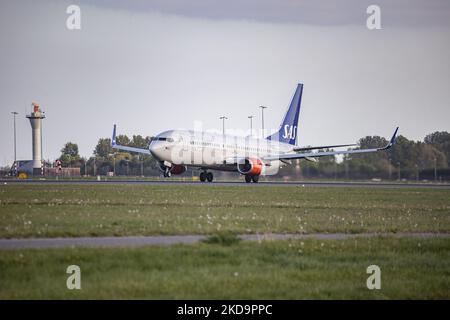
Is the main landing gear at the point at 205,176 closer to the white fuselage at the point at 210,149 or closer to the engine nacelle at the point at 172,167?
the white fuselage at the point at 210,149

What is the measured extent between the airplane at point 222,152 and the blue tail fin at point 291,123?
129 millimetres

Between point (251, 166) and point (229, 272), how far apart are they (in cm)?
5294

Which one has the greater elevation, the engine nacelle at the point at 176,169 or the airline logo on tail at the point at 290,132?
the airline logo on tail at the point at 290,132

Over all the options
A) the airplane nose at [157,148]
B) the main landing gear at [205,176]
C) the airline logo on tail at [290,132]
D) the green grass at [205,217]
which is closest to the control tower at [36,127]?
the airline logo on tail at [290,132]

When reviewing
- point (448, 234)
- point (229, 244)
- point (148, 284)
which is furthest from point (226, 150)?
point (148, 284)

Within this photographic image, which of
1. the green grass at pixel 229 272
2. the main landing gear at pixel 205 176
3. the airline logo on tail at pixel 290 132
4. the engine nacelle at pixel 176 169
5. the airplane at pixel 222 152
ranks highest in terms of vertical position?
the airline logo on tail at pixel 290 132

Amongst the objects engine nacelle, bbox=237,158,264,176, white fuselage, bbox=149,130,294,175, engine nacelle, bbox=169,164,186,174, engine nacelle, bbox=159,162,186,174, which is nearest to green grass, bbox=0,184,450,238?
white fuselage, bbox=149,130,294,175

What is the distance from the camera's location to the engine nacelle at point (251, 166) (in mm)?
67500

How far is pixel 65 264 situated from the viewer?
48.3ft

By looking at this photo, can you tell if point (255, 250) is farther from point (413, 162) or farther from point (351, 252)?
point (413, 162)

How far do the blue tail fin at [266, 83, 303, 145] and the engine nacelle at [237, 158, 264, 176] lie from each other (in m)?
11.7

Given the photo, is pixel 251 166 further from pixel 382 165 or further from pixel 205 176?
pixel 382 165

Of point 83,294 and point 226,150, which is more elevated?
point 226,150
